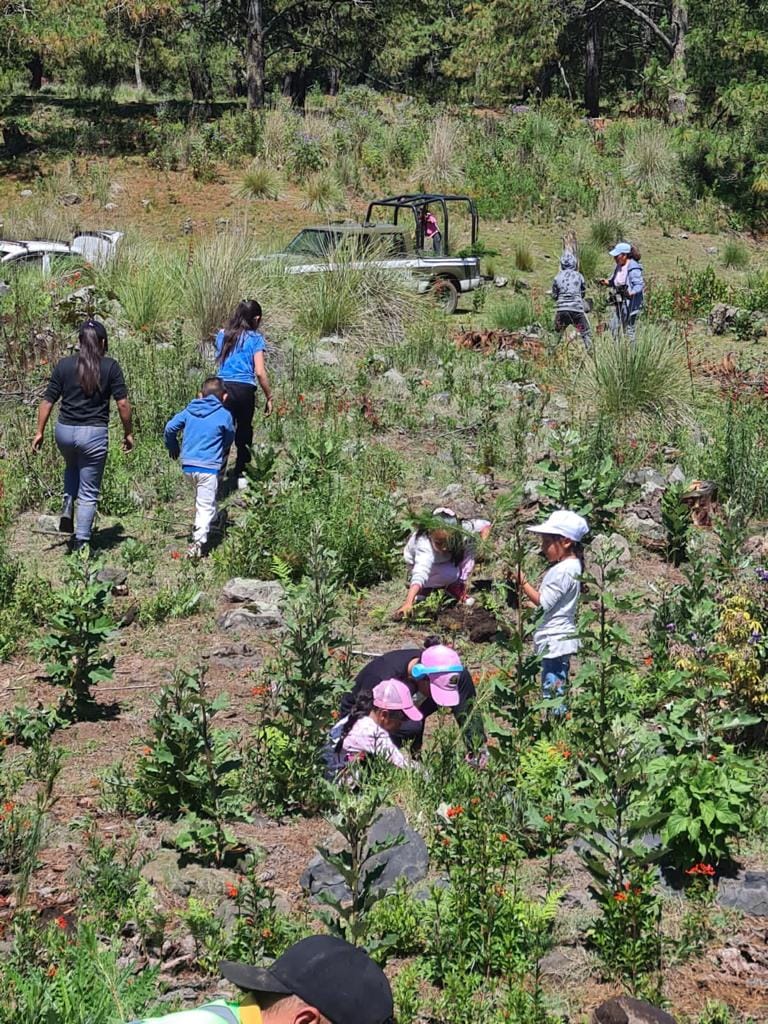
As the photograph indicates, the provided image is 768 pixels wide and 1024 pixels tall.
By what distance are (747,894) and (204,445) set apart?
511 centimetres

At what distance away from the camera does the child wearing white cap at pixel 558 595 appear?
631 centimetres

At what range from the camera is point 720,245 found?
23.7 metres

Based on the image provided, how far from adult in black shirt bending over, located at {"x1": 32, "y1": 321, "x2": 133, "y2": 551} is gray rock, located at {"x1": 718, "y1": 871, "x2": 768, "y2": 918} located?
5.14 meters

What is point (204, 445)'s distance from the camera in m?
8.65

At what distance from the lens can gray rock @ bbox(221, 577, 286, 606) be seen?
7.94 meters

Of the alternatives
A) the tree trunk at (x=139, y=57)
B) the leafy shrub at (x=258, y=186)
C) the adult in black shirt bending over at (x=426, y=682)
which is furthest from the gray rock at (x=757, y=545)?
the tree trunk at (x=139, y=57)

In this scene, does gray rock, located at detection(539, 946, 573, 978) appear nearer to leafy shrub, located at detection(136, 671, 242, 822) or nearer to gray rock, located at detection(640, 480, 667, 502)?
leafy shrub, located at detection(136, 671, 242, 822)

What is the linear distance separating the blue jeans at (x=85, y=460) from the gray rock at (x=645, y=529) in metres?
3.84

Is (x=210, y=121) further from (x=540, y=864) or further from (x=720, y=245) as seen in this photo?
(x=540, y=864)

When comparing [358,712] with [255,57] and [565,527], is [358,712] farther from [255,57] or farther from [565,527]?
[255,57]

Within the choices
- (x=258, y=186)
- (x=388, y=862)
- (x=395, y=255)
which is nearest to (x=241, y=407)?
(x=388, y=862)

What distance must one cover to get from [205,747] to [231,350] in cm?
517

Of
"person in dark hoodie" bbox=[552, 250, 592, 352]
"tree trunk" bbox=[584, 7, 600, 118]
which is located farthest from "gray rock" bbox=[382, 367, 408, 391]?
"tree trunk" bbox=[584, 7, 600, 118]

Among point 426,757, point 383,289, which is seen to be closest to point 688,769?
point 426,757
